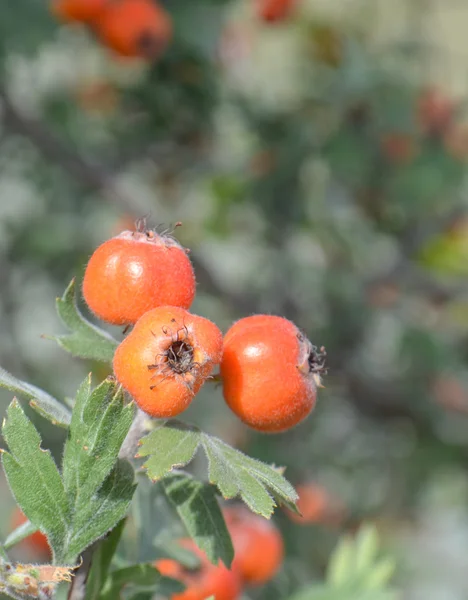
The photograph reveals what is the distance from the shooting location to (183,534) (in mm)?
1323

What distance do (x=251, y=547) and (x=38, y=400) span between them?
38.2 inches

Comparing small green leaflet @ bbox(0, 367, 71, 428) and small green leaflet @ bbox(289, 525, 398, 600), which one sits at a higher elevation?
small green leaflet @ bbox(0, 367, 71, 428)

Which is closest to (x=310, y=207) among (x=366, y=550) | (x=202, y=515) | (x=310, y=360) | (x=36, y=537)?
(x=366, y=550)

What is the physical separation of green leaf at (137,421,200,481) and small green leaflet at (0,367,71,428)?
0.10 m

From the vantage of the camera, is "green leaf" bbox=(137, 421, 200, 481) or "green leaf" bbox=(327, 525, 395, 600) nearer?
"green leaf" bbox=(137, 421, 200, 481)

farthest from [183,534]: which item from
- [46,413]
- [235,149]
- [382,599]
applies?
[235,149]

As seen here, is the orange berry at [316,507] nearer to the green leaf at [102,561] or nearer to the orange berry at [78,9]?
the green leaf at [102,561]

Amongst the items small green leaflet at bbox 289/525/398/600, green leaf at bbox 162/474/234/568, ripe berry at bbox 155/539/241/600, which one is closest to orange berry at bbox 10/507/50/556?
ripe berry at bbox 155/539/241/600

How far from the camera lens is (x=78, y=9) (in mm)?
2639

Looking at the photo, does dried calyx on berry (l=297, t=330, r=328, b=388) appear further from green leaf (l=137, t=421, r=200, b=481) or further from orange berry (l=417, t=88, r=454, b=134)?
orange berry (l=417, t=88, r=454, b=134)

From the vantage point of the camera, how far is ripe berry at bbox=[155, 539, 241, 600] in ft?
4.55

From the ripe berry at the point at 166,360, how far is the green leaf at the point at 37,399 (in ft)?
0.29

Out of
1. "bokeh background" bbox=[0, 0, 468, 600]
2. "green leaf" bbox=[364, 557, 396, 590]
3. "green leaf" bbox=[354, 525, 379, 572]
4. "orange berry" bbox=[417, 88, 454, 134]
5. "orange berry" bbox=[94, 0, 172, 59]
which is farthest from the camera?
"orange berry" bbox=[417, 88, 454, 134]

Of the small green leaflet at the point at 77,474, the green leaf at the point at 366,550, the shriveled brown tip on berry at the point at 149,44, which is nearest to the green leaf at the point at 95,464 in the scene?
the small green leaflet at the point at 77,474
